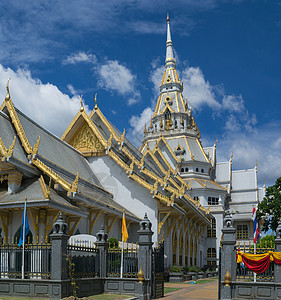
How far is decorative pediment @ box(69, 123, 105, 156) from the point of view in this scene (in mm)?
27641

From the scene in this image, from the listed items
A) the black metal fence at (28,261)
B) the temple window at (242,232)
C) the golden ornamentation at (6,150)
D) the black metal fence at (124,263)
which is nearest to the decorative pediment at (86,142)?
the golden ornamentation at (6,150)

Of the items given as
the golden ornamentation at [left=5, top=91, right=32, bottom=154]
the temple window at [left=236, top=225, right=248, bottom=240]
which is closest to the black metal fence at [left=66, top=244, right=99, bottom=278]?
the golden ornamentation at [left=5, top=91, right=32, bottom=154]

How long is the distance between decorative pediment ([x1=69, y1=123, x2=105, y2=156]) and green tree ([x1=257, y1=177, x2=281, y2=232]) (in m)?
12.6

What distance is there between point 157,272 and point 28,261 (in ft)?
16.0

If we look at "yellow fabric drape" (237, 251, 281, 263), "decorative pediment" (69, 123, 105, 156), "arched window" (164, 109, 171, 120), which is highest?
"arched window" (164, 109, 171, 120)

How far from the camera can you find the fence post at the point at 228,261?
14.6 metres

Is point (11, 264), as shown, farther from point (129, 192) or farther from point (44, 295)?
point (129, 192)

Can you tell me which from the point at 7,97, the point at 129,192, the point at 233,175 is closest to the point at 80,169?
the point at 129,192

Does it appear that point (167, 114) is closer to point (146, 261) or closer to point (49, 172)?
point (49, 172)

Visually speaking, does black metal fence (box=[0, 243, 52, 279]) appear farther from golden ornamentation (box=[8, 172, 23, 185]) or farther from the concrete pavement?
the concrete pavement

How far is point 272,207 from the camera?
30828mm

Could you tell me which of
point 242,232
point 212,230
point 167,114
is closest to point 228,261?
point 212,230

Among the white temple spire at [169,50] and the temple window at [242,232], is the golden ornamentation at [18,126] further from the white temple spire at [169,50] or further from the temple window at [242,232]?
the white temple spire at [169,50]

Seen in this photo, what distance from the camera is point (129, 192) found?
86.6 feet
